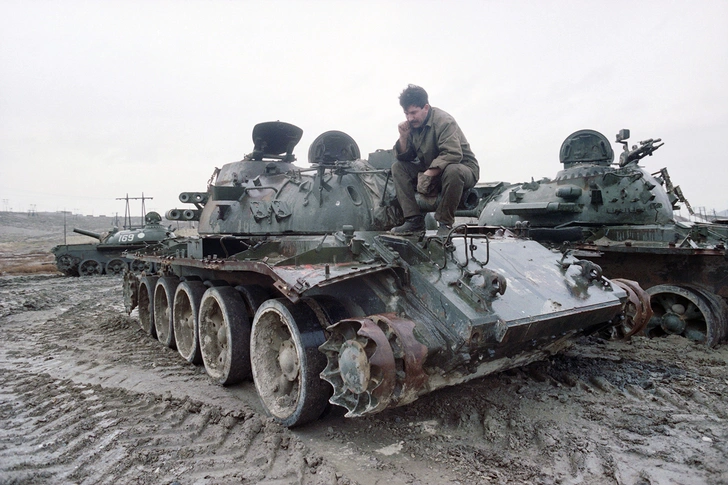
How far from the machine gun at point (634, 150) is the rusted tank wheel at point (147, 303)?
790 centimetres

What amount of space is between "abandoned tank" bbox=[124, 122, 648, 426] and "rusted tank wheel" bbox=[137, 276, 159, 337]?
3.95 feet

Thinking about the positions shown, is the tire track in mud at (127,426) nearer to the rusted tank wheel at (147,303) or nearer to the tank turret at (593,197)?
the rusted tank wheel at (147,303)

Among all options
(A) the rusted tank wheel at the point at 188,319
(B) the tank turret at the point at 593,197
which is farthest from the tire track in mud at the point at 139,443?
(B) the tank turret at the point at 593,197

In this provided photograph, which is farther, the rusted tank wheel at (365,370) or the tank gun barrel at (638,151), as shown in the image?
the tank gun barrel at (638,151)

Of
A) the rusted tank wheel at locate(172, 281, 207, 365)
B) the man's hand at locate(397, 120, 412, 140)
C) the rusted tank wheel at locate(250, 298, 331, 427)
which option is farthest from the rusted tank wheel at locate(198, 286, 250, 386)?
the man's hand at locate(397, 120, 412, 140)

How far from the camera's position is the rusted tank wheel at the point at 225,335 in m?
5.34

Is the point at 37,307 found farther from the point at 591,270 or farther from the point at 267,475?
the point at 591,270

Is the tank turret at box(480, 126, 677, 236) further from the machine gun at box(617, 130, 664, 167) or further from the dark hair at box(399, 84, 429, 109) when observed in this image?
the dark hair at box(399, 84, 429, 109)

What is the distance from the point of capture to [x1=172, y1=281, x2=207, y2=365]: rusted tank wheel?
6.37 meters

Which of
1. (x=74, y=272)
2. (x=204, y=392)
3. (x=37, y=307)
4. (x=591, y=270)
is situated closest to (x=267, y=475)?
(x=204, y=392)

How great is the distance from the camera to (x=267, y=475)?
11.6 ft

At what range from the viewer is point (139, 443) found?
4.05m

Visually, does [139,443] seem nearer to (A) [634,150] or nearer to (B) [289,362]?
(B) [289,362]

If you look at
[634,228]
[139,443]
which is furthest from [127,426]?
[634,228]
